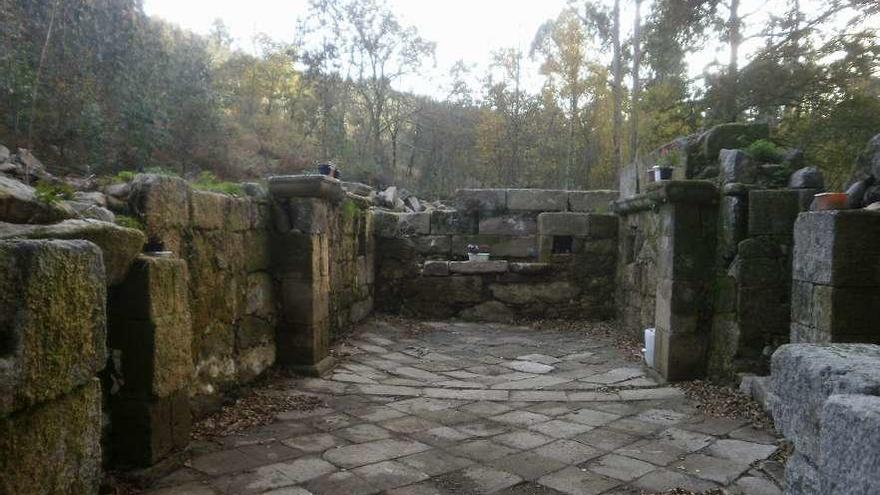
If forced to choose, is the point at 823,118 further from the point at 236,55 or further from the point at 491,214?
the point at 236,55

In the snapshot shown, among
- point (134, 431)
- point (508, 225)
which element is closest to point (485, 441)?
point (134, 431)

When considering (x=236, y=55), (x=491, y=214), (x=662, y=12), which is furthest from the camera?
(x=236, y=55)

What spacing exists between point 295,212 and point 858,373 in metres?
4.30

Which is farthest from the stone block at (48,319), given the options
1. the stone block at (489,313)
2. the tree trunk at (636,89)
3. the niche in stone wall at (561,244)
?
the tree trunk at (636,89)

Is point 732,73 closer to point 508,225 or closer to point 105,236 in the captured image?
point 508,225

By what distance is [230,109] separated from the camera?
659 inches

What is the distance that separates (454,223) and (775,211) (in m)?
5.18

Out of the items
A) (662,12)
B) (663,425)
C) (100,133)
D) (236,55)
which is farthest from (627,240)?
(236,55)

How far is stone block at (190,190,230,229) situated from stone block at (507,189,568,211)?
5.57 m

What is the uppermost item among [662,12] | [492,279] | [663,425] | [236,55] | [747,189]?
[236,55]

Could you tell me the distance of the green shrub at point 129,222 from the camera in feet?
10.0

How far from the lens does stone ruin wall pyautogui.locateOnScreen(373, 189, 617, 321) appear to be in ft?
27.3

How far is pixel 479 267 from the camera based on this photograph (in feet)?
27.5

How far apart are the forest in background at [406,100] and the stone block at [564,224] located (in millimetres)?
2934
